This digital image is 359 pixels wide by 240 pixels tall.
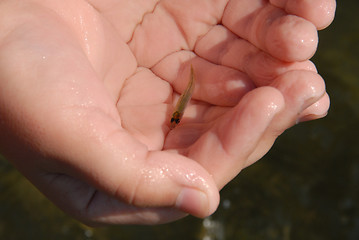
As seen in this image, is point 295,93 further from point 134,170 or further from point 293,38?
point 134,170

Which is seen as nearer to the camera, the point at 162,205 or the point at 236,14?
the point at 162,205

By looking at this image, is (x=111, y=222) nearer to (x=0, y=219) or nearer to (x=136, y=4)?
(x=136, y=4)

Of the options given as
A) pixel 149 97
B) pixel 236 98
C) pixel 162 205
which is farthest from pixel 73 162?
pixel 236 98

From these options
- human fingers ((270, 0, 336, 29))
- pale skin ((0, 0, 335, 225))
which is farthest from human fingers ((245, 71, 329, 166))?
human fingers ((270, 0, 336, 29))

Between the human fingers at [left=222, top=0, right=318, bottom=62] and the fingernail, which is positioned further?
the human fingers at [left=222, top=0, right=318, bottom=62]

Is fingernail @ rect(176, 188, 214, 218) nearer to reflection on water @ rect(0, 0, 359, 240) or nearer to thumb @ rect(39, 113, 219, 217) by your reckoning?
thumb @ rect(39, 113, 219, 217)

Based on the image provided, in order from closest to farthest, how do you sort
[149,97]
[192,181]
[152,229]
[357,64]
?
[192,181] → [149,97] → [152,229] → [357,64]

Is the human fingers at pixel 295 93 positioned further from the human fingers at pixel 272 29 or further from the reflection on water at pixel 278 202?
the reflection on water at pixel 278 202
